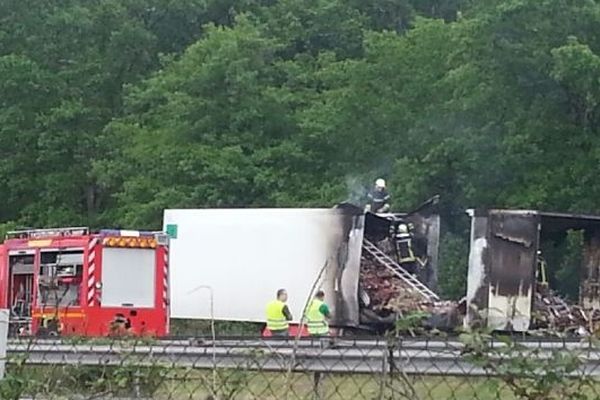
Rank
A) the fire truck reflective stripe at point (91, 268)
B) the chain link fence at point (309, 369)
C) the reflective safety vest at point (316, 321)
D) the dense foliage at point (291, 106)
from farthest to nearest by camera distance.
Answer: the dense foliage at point (291, 106) → the fire truck reflective stripe at point (91, 268) → the reflective safety vest at point (316, 321) → the chain link fence at point (309, 369)

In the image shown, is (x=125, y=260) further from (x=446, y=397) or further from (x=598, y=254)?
(x=446, y=397)

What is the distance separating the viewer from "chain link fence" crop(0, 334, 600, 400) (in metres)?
4.24

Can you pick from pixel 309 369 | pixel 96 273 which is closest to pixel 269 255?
pixel 96 273

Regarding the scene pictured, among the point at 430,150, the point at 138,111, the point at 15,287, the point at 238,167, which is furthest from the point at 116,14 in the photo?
the point at 15,287

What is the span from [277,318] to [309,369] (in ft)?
50.7

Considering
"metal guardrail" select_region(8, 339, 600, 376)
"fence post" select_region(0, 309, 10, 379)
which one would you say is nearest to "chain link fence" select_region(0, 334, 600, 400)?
"metal guardrail" select_region(8, 339, 600, 376)

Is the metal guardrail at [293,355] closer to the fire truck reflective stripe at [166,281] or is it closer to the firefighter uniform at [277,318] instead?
the firefighter uniform at [277,318]

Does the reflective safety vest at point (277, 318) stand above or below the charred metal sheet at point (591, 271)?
below

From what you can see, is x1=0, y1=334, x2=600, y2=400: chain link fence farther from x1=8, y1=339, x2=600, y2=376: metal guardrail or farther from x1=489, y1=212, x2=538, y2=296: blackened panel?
x1=489, y1=212, x2=538, y2=296: blackened panel

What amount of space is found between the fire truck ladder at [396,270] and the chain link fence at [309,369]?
17595 mm

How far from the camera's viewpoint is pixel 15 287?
24.5 metres

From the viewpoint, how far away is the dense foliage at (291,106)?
33625 millimetres

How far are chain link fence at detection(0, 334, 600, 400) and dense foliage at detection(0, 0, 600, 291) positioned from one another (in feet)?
80.0

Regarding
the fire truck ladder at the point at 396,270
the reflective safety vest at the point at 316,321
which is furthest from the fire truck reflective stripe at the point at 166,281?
the reflective safety vest at the point at 316,321
